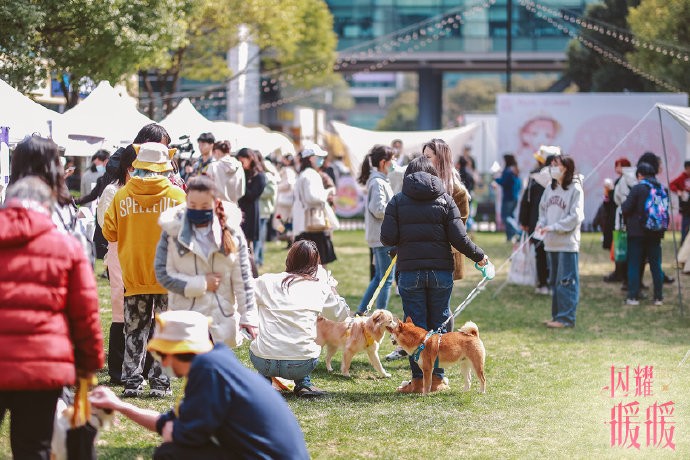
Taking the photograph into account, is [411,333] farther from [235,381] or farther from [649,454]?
[235,381]

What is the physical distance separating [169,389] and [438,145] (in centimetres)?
283

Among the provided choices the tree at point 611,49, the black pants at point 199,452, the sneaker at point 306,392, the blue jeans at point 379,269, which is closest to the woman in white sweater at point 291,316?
the sneaker at point 306,392

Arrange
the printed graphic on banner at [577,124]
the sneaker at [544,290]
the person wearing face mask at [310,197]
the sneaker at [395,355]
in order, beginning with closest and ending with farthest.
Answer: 1. the sneaker at [395,355]
2. the person wearing face mask at [310,197]
3. the sneaker at [544,290]
4. the printed graphic on banner at [577,124]

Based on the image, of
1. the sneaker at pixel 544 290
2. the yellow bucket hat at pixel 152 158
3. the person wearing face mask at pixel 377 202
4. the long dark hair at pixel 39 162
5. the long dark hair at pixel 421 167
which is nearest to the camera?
the long dark hair at pixel 39 162

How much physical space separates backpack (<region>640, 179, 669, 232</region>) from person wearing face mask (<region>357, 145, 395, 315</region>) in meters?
3.90

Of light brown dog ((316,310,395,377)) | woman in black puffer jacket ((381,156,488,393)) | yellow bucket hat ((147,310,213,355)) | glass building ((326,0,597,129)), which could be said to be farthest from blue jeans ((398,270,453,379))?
glass building ((326,0,597,129))

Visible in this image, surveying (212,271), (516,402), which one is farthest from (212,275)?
(516,402)

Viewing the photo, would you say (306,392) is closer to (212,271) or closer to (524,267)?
(212,271)

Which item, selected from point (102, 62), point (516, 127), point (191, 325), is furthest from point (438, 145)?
point (516, 127)

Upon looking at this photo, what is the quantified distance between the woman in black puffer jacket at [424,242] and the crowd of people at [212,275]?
0.01 metres

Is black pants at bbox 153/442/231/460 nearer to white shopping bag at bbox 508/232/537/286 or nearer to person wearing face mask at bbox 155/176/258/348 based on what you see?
person wearing face mask at bbox 155/176/258/348

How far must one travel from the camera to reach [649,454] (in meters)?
6.69

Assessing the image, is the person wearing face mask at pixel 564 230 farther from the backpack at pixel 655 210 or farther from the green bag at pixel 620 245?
the green bag at pixel 620 245

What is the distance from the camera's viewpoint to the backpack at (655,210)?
531 inches
